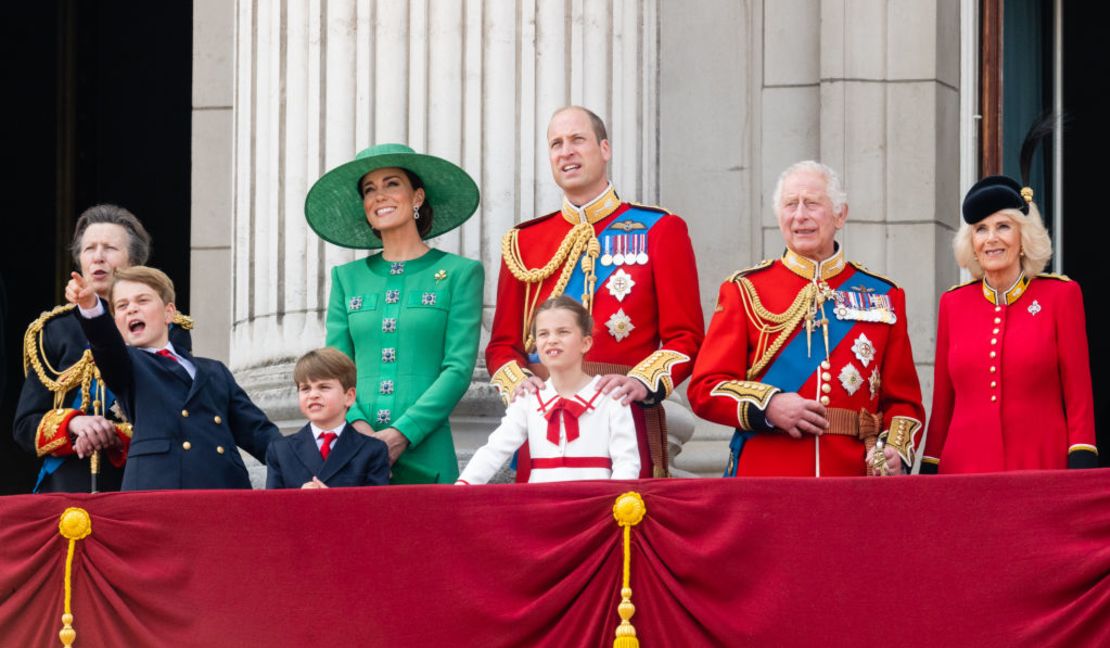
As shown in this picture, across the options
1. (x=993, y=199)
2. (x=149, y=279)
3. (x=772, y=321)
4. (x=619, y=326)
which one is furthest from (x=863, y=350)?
(x=149, y=279)

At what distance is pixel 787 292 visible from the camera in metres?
7.57

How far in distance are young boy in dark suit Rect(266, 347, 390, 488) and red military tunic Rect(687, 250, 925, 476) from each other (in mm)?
977

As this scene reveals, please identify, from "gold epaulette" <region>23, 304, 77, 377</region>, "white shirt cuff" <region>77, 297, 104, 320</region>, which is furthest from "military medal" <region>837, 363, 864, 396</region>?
"gold epaulette" <region>23, 304, 77, 377</region>

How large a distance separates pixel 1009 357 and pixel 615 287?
48.1 inches

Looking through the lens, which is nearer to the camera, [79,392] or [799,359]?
[799,359]

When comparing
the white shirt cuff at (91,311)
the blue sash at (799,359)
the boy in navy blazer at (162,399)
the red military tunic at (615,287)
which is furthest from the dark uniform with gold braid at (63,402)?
the blue sash at (799,359)

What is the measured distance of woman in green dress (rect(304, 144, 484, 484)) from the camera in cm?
766

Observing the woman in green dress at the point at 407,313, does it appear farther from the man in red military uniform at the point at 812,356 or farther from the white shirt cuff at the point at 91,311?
the white shirt cuff at the point at 91,311

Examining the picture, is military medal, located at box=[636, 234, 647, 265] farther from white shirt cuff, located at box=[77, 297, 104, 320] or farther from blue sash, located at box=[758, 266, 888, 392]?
white shirt cuff, located at box=[77, 297, 104, 320]

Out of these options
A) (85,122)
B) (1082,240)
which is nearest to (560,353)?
(1082,240)

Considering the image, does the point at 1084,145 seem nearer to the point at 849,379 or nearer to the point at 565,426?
the point at 849,379

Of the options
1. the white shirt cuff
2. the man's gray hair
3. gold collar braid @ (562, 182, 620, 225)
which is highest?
the man's gray hair

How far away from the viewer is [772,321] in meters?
7.50

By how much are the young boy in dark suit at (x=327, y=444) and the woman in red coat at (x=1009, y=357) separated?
1659 mm
